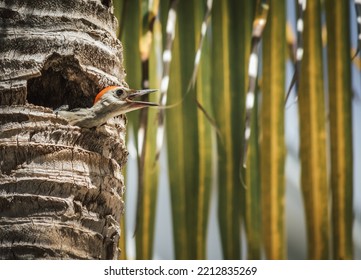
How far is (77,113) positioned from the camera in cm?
151

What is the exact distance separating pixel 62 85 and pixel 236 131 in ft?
2.58

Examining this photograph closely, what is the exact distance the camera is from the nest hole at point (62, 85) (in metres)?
1.52

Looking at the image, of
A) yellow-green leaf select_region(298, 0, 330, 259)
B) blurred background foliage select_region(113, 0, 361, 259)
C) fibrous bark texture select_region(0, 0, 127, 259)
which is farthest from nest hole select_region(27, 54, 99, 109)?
yellow-green leaf select_region(298, 0, 330, 259)

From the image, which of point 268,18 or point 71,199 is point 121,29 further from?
point 71,199

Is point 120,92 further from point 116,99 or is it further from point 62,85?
point 62,85

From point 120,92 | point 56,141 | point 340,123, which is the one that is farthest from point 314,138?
point 56,141

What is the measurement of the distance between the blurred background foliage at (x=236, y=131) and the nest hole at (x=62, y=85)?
48 centimetres

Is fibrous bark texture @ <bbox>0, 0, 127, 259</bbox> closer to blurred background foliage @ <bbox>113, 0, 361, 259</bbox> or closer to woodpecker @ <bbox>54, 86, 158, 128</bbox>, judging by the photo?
woodpecker @ <bbox>54, 86, 158, 128</bbox>

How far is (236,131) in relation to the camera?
2.29 meters

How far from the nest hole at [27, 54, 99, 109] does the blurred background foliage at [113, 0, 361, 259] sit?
0.48 m

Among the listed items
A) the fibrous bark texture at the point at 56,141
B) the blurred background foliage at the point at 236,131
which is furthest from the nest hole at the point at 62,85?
the blurred background foliage at the point at 236,131

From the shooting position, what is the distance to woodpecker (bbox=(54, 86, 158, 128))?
58.5 inches

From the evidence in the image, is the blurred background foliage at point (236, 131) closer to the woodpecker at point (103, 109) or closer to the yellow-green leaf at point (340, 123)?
the yellow-green leaf at point (340, 123)

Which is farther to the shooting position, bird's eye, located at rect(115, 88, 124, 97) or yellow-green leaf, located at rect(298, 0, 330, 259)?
yellow-green leaf, located at rect(298, 0, 330, 259)
